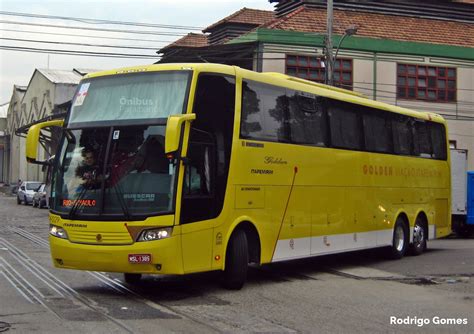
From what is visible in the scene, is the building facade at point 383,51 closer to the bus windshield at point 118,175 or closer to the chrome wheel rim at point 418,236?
the chrome wheel rim at point 418,236

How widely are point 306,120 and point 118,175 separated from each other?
439 cm

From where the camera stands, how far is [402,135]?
1662 cm

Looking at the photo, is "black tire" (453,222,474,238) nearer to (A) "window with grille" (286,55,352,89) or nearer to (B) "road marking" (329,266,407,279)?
(B) "road marking" (329,266,407,279)

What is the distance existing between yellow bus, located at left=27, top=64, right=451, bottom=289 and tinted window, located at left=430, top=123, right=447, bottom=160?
5.52m

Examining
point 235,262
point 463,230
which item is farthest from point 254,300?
point 463,230

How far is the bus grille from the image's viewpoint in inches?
380

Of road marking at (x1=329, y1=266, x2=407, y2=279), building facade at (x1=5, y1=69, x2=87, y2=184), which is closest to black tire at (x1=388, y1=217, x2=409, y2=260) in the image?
road marking at (x1=329, y1=266, x2=407, y2=279)

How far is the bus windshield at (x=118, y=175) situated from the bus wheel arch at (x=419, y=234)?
9.42m

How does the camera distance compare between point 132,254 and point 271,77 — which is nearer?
point 132,254

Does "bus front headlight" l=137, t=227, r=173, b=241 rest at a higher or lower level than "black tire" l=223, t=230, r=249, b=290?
higher

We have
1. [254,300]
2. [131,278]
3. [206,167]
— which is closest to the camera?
[254,300]

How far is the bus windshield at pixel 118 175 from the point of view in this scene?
9.72 m

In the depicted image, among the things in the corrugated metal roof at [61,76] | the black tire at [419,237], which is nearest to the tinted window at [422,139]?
the black tire at [419,237]

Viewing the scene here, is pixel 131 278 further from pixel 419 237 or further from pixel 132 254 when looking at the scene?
pixel 419 237
